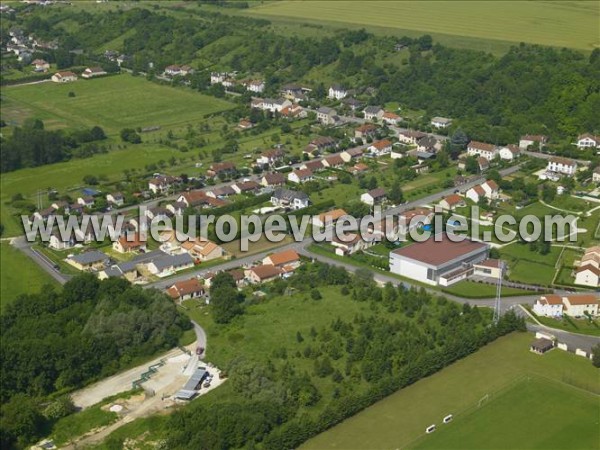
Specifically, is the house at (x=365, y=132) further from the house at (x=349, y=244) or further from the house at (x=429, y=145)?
the house at (x=349, y=244)

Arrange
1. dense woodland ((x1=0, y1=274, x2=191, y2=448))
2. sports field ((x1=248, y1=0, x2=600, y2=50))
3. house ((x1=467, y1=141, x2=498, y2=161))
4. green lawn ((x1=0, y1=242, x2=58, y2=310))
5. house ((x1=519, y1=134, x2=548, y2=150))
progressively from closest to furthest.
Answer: dense woodland ((x1=0, y1=274, x2=191, y2=448))
green lawn ((x1=0, y1=242, x2=58, y2=310))
house ((x1=467, y1=141, x2=498, y2=161))
house ((x1=519, y1=134, x2=548, y2=150))
sports field ((x1=248, y1=0, x2=600, y2=50))

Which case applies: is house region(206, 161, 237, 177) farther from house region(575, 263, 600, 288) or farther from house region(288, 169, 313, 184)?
house region(575, 263, 600, 288)

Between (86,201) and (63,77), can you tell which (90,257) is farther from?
(63,77)

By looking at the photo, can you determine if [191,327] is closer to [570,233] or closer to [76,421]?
[76,421]

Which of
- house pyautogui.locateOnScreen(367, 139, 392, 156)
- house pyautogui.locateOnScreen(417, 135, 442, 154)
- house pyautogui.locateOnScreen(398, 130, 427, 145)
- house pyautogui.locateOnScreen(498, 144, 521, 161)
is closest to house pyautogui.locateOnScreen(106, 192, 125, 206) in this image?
house pyautogui.locateOnScreen(367, 139, 392, 156)

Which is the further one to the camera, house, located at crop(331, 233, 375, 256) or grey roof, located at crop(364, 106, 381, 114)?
grey roof, located at crop(364, 106, 381, 114)

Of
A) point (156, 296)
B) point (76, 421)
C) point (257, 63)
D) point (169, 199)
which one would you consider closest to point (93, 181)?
point (169, 199)
